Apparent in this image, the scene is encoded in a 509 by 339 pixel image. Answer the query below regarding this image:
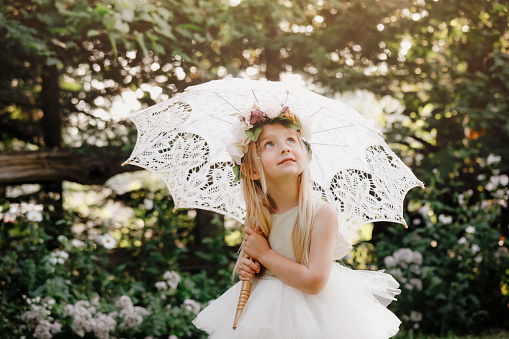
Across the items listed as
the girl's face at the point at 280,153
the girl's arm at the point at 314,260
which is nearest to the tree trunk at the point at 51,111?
the girl's face at the point at 280,153

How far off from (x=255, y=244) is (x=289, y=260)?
18 centimetres

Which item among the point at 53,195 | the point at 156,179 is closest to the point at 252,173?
the point at 53,195

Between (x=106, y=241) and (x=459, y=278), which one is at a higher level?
(x=106, y=241)

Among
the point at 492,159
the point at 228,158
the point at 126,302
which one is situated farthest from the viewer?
the point at 492,159

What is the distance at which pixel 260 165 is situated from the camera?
2273 millimetres

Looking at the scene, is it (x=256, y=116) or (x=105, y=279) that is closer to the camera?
(x=256, y=116)

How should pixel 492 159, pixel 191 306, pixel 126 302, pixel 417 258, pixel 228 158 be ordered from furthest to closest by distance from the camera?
pixel 492 159, pixel 417 258, pixel 191 306, pixel 126 302, pixel 228 158

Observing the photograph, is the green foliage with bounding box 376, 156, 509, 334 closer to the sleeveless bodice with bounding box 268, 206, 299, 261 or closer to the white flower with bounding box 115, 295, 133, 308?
the white flower with bounding box 115, 295, 133, 308

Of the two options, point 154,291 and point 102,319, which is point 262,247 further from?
point 154,291

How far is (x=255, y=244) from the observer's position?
7.33ft

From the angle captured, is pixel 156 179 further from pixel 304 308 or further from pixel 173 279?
pixel 304 308

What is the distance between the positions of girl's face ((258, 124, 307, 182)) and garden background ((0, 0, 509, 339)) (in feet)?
6.56

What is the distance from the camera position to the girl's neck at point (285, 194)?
2.28m

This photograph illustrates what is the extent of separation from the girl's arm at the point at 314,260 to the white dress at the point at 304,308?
6cm
